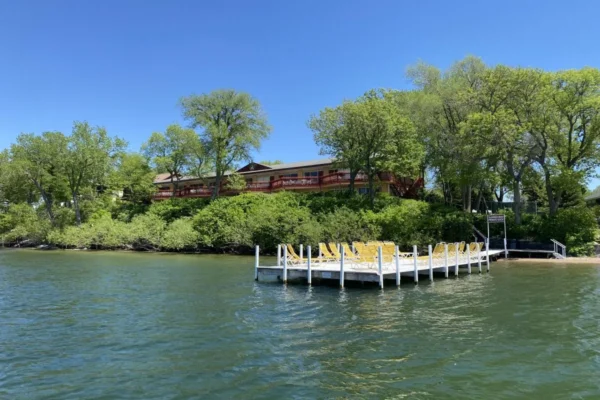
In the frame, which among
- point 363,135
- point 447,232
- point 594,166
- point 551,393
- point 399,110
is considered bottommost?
point 551,393

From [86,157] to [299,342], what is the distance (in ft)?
167

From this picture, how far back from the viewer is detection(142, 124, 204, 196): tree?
180 feet

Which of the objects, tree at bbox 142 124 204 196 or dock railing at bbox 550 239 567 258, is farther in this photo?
tree at bbox 142 124 204 196

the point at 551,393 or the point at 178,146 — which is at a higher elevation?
the point at 178,146

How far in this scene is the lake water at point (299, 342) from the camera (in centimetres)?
820

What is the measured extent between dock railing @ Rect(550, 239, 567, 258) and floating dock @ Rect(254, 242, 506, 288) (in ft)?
33.4

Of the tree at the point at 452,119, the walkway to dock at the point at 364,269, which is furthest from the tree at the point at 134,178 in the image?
the walkway to dock at the point at 364,269

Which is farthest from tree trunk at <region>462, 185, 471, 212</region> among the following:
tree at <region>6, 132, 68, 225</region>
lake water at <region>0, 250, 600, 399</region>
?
tree at <region>6, 132, 68, 225</region>

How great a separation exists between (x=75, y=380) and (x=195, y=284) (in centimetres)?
1296

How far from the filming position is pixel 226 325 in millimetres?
12930

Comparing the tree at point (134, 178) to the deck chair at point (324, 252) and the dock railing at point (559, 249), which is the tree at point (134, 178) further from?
the dock railing at point (559, 249)

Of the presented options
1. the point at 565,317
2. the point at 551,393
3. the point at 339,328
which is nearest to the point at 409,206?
the point at 565,317

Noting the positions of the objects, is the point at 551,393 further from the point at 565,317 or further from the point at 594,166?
the point at 594,166

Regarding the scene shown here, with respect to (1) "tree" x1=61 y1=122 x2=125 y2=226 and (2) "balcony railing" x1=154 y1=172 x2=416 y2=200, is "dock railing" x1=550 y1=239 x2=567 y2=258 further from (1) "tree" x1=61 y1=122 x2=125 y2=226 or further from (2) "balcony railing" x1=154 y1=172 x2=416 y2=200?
(1) "tree" x1=61 y1=122 x2=125 y2=226
